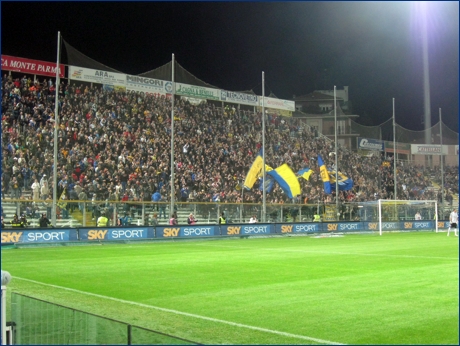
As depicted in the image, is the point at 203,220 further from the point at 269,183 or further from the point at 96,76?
the point at 96,76

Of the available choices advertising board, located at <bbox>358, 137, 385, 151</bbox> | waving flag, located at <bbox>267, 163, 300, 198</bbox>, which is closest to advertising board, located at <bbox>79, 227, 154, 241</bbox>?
waving flag, located at <bbox>267, 163, 300, 198</bbox>

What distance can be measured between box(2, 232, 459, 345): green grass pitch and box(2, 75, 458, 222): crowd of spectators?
373 inches

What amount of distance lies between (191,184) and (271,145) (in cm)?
949

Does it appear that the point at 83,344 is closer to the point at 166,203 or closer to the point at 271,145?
the point at 166,203

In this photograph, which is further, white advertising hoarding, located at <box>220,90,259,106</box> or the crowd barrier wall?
white advertising hoarding, located at <box>220,90,259,106</box>

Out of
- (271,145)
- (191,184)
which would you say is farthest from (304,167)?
(191,184)

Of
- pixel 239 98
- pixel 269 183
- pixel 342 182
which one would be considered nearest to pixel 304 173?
pixel 269 183

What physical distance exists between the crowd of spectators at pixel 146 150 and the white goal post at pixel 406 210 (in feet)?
11.6

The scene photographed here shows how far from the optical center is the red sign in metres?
35.8

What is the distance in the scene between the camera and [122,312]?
933 centimetres

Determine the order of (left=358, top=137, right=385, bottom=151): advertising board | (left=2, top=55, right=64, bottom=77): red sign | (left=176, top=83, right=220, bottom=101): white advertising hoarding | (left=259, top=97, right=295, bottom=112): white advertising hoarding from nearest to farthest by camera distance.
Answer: (left=2, top=55, right=64, bottom=77): red sign → (left=176, top=83, right=220, bottom=101): white advertising hoarding → (left=259, top=97, right=295, bottom=112): white advertising hoarding → (left=358, top=137, right=385, bottom=151): advertising board

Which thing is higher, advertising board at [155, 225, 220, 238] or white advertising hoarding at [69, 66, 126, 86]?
white advertising hoarding at [69, 66, 126, 86]

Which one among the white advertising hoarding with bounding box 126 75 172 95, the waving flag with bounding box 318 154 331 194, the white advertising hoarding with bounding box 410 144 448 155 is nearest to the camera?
the white advertising hoarding with bounding box 126 75 172 95

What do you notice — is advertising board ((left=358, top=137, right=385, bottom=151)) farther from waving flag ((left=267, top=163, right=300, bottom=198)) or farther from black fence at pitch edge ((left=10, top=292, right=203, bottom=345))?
black fence at pitch edge ((left=10, top=292, right=203, bottom=345))
